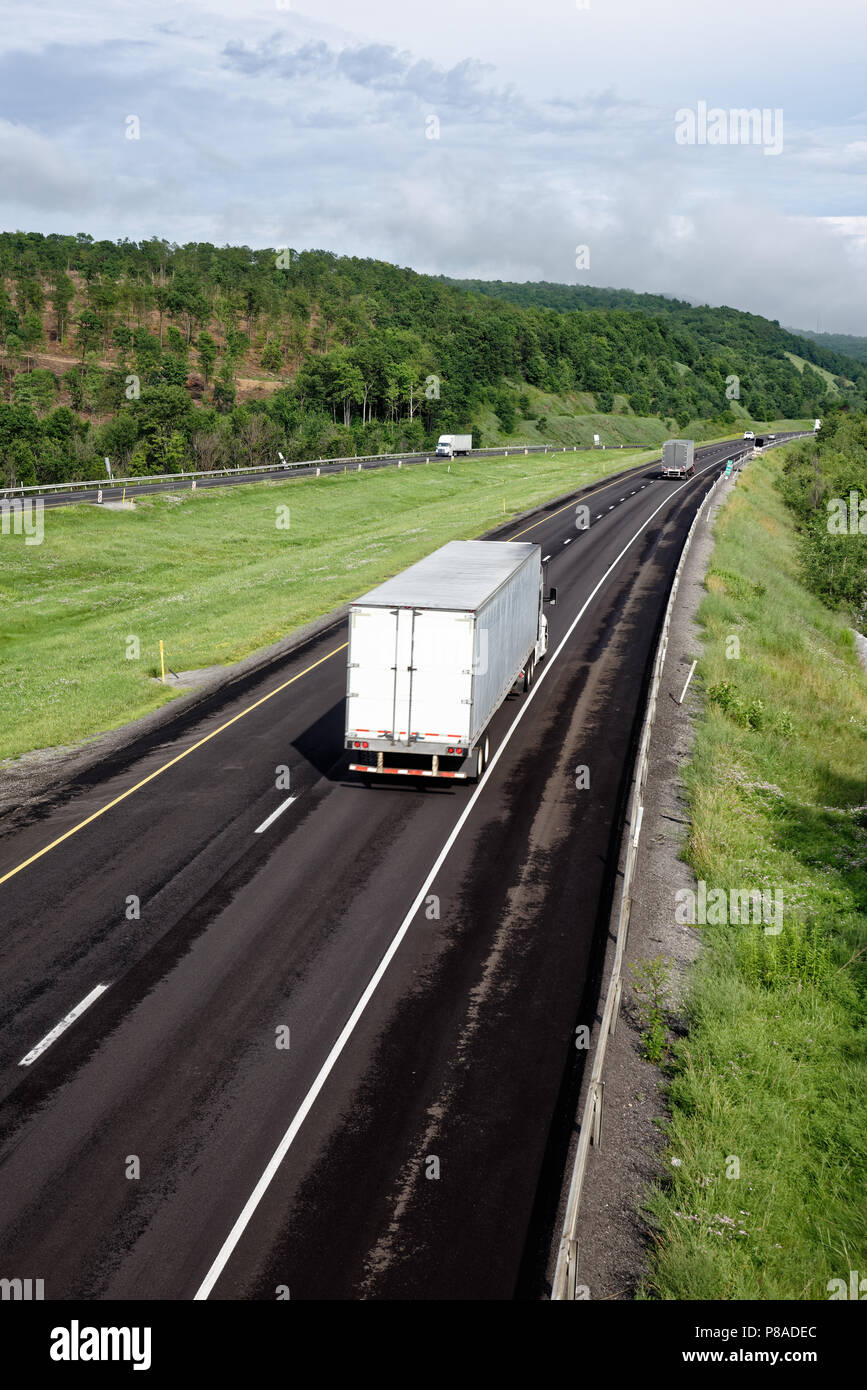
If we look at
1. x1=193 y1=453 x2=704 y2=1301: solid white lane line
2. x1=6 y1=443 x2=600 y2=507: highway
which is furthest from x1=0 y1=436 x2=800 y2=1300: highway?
x1=6 y1=443 x2=600 y2=507: highway

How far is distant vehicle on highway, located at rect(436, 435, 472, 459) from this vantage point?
108625mm

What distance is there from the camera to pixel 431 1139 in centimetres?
1176

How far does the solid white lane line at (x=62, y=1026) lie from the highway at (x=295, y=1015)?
0.21 feet

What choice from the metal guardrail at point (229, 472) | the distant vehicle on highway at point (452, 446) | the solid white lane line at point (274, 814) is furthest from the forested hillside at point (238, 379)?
the solid white lane line at point (274, 814)

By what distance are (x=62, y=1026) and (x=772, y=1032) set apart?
955 cm

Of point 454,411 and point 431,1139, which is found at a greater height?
point 454,411

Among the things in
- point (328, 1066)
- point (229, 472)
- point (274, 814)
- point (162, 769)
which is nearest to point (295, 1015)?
point (328, 1066)

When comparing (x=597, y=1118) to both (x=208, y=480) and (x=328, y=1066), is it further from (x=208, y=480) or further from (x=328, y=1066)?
(x=208, y=480)

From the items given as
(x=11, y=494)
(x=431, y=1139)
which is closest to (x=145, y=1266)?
(x=431, y=1139)

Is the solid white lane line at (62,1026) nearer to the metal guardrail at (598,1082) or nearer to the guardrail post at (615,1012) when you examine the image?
the metal guardrail at (598,1082)
